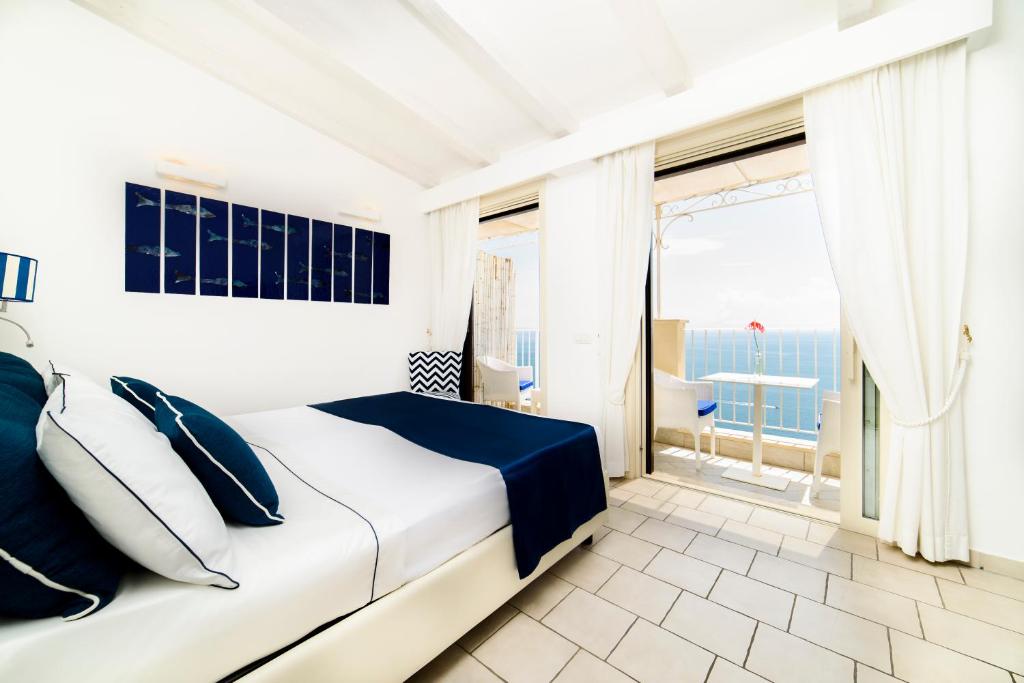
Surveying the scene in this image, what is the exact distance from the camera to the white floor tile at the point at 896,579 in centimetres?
184

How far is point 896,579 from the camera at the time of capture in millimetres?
1944

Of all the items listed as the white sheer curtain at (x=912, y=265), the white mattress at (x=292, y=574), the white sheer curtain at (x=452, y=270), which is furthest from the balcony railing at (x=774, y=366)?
the white mattress at (x=292, y=574)

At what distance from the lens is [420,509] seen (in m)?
1.41

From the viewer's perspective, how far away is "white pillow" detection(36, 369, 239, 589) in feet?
2.89

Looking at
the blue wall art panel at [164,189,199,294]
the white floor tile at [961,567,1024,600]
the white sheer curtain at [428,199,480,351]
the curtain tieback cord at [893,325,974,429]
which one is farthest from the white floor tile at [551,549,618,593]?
the blue wall art panel at [164,189,199,294]

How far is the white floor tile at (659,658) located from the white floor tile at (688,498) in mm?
1342

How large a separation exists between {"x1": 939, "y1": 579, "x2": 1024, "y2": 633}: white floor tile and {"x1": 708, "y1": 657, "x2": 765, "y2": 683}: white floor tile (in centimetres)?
109

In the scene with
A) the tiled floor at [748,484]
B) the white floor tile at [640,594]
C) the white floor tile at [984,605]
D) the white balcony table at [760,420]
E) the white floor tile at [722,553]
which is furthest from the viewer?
the white balcony table at [760,420]

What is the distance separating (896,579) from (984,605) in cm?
28

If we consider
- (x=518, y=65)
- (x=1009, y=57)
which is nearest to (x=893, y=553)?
(x=1009, y=57)

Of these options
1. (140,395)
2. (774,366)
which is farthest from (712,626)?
(774,366)

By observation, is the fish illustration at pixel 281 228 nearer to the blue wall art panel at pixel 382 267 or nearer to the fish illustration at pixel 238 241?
the fish illustration at pixel 238 241

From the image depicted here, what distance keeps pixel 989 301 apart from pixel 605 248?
2.09 m

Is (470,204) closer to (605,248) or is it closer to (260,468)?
(605,248)
